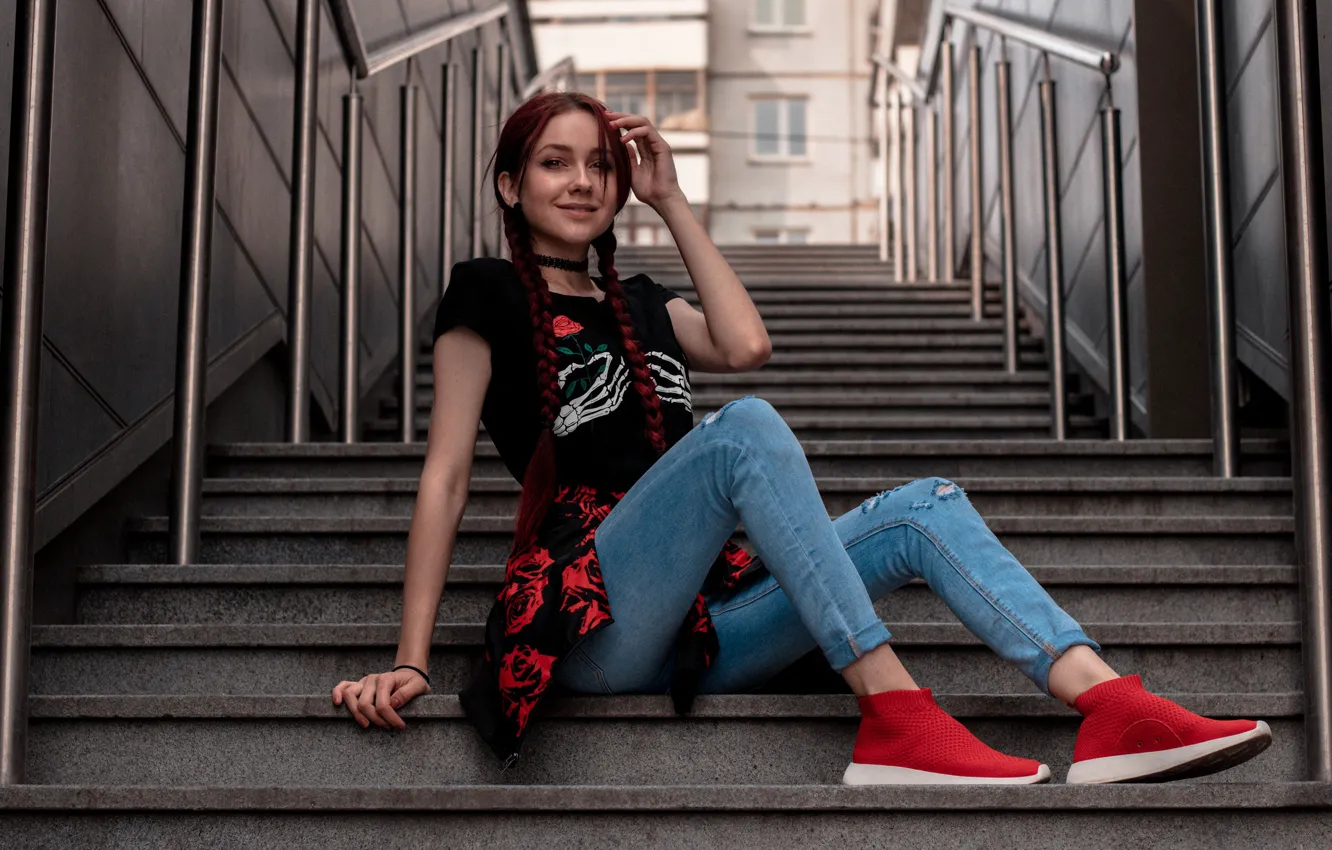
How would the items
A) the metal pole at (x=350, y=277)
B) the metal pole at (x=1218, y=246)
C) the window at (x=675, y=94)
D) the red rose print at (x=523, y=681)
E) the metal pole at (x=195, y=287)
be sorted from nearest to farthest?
the red rose print at (x=523, y=681), the metal pole at (x=195, y=287), the metal pole at (x=1218, y=246), the metal pole at (x=350, y=277), the window at (x=675, y=94)

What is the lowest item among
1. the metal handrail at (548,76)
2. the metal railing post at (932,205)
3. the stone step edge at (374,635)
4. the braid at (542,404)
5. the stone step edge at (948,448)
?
the stone step edge at (374,635)

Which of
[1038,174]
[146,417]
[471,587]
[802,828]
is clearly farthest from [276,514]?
[1038,174]

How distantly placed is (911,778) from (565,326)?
0.85m

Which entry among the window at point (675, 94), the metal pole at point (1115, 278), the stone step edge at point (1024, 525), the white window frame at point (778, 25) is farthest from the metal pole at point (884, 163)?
the white window frame at point (778, 25)

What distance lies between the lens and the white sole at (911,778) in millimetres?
1902

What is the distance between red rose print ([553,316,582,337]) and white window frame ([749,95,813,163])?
21283 millimetres

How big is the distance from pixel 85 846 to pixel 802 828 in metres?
0.85

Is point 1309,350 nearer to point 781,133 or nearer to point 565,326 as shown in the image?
point 565,326

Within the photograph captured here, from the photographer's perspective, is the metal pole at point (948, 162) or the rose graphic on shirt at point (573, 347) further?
the metal pole at point (948, 162)

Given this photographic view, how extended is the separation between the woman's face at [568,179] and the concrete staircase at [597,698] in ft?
2.12

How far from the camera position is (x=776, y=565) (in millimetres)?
2039

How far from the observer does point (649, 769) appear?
216 centimetres

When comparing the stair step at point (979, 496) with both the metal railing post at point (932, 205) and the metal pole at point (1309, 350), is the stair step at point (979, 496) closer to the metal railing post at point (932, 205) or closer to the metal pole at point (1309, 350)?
the metal pole at point (1309, 350)

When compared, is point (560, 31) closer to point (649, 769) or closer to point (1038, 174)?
point (1038, 174)
